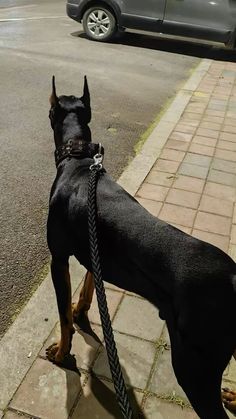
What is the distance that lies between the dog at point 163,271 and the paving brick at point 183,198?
187cm

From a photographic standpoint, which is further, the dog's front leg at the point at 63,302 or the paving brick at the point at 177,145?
the paving brick at the point at 177,145

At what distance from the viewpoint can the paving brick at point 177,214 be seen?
393cm

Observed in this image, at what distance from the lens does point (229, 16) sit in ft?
31.2

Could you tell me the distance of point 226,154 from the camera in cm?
541

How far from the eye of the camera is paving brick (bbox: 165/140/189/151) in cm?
546

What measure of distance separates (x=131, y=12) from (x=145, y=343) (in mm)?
8990

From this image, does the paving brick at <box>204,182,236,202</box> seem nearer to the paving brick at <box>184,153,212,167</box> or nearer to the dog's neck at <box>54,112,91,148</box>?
the paving brick at <box>184,153,212,167</box>

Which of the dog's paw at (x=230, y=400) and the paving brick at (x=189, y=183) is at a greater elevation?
the paving brick at (x=189, y=183)

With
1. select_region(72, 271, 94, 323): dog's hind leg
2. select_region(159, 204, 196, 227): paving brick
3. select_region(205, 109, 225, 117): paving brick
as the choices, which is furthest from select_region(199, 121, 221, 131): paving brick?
select_region(72, 271, 94, 323): dog's hind leg

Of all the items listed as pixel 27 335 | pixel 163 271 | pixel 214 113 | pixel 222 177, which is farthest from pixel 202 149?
pixel 163 271

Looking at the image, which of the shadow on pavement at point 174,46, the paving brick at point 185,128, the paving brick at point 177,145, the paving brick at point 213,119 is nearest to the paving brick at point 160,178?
the paving brick at point 177,145

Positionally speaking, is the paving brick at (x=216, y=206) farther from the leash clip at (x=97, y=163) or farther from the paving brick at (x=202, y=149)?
the leash clip at (x=97, y=163)

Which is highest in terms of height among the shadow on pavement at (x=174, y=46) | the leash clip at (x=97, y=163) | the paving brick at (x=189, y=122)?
the leash clip at (x=97, y=163)

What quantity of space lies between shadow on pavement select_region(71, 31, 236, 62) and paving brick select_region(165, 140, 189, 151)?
570 centimetres
